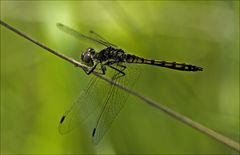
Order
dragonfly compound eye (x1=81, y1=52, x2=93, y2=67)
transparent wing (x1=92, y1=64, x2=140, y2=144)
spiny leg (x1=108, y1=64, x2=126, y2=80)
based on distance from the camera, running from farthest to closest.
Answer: dragonfly compound eye (x1=81, y1=52, x2=93, y2=67) < spiny leg (x1=108, y1=64, x2=126, y2=80) < transparent wing (x1=92, y1=64, x2=140, y2=144)

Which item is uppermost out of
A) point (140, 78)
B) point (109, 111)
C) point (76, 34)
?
point (76, 34)

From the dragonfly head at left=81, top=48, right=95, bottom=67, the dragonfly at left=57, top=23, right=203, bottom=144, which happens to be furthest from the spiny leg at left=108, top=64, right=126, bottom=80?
the dragonfly head at left=81, top=48, right=95, bottom=67

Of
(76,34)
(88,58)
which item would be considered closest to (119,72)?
(88,58)

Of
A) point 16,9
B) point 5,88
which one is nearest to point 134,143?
point 5,88

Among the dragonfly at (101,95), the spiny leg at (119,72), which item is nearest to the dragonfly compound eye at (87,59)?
the dragonfly at (101,95)

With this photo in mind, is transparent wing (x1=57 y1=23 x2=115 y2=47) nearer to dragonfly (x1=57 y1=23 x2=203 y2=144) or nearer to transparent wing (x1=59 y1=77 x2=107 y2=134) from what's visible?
dragonfly (x1=57 y1=23 x2=203 y2=144)

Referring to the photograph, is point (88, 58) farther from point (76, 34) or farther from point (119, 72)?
point (76, 34)
